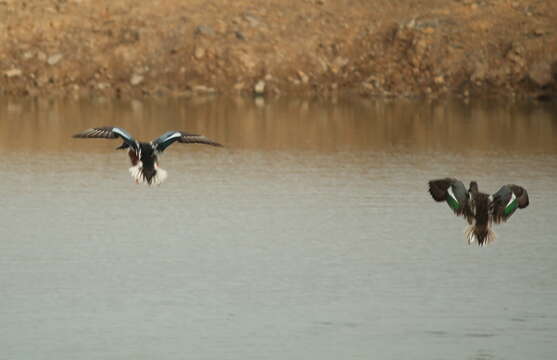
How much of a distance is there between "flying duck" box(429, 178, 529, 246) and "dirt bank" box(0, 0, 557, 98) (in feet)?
84.4

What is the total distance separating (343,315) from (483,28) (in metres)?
26.7

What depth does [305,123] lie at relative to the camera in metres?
35.7

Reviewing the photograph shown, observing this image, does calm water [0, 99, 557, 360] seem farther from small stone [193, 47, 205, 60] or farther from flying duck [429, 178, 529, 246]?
small stone [193, 47, 205, 60]

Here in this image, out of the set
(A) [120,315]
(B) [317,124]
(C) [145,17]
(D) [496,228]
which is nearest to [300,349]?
(A) [120,315]

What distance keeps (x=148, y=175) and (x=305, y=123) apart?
1847 centimetres

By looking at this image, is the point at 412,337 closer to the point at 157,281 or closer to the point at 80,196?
the point at 157,281

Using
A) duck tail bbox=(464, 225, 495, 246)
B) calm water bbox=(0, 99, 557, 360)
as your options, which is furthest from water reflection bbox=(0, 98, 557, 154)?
duck tail bbox=(464, 225, 495, 246)

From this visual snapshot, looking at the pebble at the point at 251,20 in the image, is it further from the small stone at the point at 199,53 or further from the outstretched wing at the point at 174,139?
the outstretched wing at the point at 174,139

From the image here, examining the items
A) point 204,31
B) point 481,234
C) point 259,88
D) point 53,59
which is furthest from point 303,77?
point 481,234

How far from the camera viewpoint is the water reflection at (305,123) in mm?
32125

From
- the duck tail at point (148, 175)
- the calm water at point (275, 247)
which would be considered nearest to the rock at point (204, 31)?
the calm water at point (275, 247)

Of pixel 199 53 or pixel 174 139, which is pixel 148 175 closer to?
pixel 174 139

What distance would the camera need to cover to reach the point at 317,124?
35531 millimetres

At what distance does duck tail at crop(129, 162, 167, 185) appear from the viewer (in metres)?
17.2
